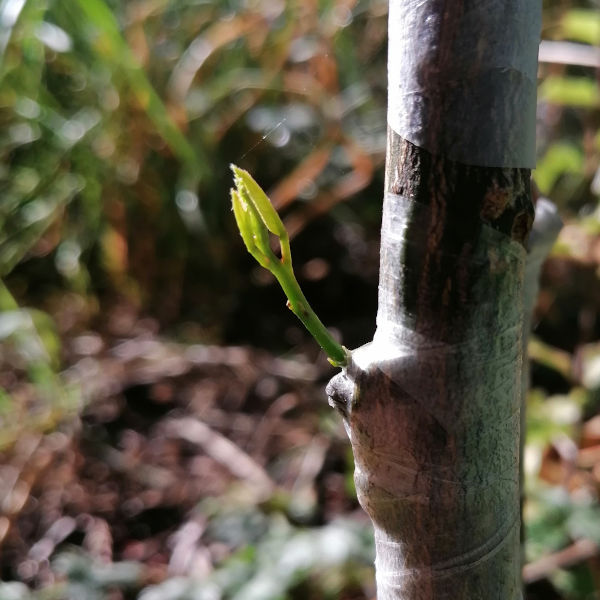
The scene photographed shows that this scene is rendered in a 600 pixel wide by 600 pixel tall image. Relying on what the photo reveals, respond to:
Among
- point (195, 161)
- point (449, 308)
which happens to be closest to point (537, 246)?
point (449, 308)

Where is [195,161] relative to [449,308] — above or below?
above

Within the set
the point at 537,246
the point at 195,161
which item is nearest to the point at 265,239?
the point at 537,246

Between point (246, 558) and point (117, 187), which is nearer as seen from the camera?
point (246, 558)

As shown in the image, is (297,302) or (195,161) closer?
(297,302)

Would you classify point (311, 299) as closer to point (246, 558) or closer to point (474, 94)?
point (246, 558)

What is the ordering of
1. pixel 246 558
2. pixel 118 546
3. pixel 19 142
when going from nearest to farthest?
1. pixel 246 558
2. pixel 118 546
3. pixel 19 142

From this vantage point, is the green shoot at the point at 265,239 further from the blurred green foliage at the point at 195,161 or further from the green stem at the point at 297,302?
the blurred green foliage at the point at 195,161

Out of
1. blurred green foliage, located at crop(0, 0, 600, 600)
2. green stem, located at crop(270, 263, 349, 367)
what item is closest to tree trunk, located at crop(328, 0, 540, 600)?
green stem, located at crop(270, 263, 349, 367)

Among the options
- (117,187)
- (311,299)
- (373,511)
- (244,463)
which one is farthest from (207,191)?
(373,511)

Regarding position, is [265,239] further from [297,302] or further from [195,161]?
[195,161]

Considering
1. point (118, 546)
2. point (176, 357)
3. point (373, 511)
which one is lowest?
point (118, 546)
